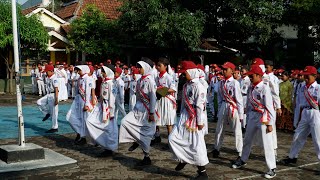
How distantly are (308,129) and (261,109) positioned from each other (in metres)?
1.32

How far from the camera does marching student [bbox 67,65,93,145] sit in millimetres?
9359

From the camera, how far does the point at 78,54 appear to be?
86.8 ft

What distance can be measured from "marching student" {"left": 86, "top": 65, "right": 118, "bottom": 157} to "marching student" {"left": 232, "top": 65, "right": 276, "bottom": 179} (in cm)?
272

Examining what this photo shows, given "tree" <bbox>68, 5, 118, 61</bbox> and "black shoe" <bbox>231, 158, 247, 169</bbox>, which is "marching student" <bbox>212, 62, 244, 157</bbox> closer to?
"black shoe" <bbox>231, 158, 247, 169</bbox>

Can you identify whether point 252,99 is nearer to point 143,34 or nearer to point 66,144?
point 66,144

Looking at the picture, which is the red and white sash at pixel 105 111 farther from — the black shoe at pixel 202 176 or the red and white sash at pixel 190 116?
the black shoe at pixel 202 176

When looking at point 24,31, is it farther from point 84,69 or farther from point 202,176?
point 202,176

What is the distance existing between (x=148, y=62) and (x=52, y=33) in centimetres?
1856

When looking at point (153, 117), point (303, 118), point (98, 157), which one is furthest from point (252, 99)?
point (98, 157)

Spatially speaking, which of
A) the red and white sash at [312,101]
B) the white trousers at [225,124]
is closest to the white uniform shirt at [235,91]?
the white trousers at [225,124]

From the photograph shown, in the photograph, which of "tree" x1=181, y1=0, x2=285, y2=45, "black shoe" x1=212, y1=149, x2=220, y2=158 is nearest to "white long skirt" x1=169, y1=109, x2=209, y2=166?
"black shoe" x1=212, y1=149, x2=220, y2=158

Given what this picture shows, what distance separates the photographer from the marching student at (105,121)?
8.46 m

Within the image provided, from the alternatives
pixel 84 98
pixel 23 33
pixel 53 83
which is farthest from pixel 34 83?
pixel 84 98

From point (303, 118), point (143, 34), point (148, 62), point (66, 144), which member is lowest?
point (66, 144)
